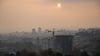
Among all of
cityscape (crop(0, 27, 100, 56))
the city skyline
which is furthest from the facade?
the city skyline

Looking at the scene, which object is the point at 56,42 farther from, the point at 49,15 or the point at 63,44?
the point at 49,15

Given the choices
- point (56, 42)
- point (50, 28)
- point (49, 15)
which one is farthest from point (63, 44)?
point (49, 15)

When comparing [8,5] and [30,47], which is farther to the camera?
[8,5]

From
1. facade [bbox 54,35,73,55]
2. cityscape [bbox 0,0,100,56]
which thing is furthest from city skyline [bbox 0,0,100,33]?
facade [bbox 54,35,73,55]

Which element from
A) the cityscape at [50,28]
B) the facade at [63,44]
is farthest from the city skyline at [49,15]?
the facade at [63,44]

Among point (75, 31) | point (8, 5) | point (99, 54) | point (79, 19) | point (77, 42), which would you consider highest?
point (8, 5)

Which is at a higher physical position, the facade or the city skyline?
the city skyline

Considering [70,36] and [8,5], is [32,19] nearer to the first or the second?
[8,5]

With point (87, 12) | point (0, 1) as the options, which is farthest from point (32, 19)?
point (87, 12)

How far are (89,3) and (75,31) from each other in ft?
1.14

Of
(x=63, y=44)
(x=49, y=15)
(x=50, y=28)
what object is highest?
(x=49, y=15)

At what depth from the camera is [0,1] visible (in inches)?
76.4

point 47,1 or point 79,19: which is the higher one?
point 47,1

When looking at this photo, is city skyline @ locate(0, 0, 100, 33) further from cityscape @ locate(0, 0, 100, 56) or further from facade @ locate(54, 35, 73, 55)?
facade @ locate(54, 35, 73, 55)
